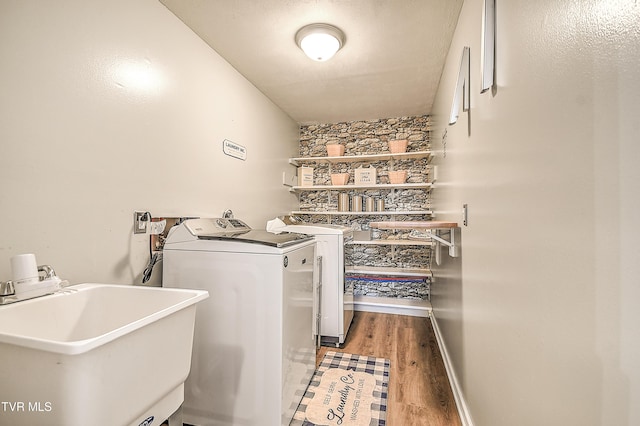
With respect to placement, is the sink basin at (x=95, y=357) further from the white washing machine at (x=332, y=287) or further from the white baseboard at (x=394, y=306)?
the white baseboard at (x=394, y=306)

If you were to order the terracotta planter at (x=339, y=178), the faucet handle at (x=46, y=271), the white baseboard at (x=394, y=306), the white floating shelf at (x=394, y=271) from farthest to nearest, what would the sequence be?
1. the terracotta planter at (x=339, y=178)
2. the white baseboard at (x=394, y=306)
3. the white floating shelf at (x=394, y=271)
4. the faucet handle at (x=46, y=271)

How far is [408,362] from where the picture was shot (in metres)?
2.38

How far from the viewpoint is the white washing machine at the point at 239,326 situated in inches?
60.2

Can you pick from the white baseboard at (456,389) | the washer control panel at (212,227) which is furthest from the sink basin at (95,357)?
the white baseboard at (456,389)

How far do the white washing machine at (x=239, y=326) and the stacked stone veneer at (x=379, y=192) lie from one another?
230 cm

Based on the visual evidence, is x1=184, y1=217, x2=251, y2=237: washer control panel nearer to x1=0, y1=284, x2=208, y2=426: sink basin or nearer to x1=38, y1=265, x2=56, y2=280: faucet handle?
x1=0, y1=284, x2=208, y2=426: sink basin

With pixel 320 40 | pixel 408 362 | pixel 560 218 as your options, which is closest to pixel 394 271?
pixel 408 362

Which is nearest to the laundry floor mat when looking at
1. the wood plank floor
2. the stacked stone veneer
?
the wood plank floor

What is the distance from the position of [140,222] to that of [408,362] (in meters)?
2.16

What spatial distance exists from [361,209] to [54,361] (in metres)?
3.29

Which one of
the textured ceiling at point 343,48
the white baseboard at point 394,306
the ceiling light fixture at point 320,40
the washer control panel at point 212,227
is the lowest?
the white baseboard at point 394,306

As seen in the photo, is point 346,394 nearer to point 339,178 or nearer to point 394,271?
point 394,271

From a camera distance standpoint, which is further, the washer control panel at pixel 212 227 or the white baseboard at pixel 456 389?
the washer control panel at pixel 212 227

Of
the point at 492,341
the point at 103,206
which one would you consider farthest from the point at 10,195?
the point at 492,341
